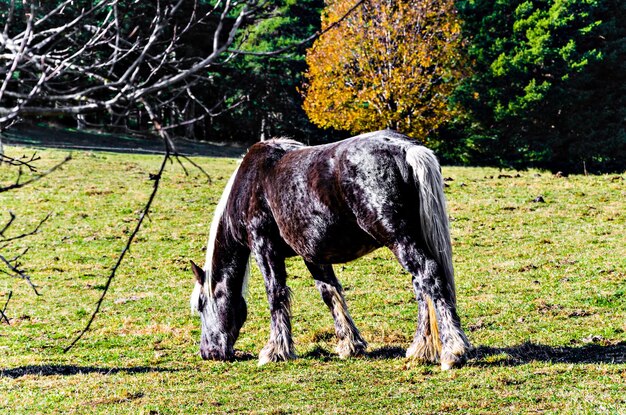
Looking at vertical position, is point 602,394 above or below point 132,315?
above

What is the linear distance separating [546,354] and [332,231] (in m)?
2.78

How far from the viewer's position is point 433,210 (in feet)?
25.7

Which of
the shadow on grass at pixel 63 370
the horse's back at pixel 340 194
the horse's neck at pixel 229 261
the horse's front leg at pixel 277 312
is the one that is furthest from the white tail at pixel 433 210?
the shadow on grass at pixel 63 370

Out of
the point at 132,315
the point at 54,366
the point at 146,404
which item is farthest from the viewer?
the point at 132,315

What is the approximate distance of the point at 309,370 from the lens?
851 centimetres

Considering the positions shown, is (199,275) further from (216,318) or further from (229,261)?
(216,318)

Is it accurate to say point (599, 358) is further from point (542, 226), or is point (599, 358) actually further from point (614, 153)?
point (614, 153)

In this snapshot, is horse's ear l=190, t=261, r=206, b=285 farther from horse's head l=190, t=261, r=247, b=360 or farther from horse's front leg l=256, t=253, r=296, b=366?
horse's front leg l=256, t=253, r=296, b=366

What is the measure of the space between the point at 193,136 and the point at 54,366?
44.6 meters

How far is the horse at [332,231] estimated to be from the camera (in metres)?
7.86

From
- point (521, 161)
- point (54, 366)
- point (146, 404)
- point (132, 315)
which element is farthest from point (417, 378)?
point (521, 161)

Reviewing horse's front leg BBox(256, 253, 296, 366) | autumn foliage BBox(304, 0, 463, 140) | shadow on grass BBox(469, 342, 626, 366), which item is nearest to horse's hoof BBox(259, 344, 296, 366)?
horse's front leg BBox(256, 253, 296, 366)

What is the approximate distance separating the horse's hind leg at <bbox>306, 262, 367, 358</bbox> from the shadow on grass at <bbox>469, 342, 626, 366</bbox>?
147 cm

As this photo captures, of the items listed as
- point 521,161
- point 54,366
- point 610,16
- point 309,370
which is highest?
point 610,16
